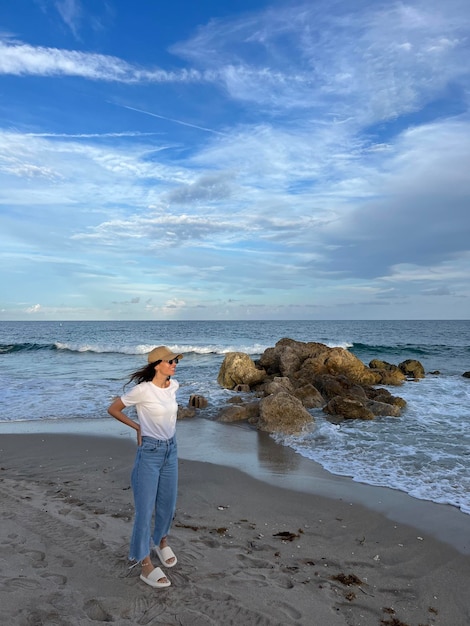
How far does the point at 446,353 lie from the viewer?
35.9m

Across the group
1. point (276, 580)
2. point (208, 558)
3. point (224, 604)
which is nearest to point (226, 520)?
point (208, 558)

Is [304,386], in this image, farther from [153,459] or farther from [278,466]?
[153,459]

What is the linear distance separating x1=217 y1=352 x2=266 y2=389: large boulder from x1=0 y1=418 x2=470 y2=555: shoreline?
17.0 ft

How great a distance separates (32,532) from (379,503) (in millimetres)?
4446

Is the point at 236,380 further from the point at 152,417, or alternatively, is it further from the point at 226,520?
the point at 152,417

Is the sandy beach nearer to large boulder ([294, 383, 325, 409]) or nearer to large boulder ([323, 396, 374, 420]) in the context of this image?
large boulder ([323, 396, 374, 420])

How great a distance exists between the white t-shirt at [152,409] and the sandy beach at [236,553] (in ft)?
4.22

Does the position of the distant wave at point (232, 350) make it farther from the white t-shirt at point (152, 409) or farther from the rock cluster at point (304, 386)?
the white t-shirt at point (152, 409)

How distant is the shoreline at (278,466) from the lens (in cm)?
589

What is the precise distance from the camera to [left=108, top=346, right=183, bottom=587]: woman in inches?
160

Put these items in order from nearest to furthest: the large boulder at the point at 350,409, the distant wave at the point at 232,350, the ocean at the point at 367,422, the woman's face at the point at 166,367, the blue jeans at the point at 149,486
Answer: the blue jeans at the point at 149,486 → the woman's face at the point at 166,367 → the ocean at the point at 367,422 → the large boulder at the point at 350,409 → the distant wave at the point at 232,350

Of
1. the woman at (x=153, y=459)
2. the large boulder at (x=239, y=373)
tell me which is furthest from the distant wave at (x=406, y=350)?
the woman at (x=153, y=459)

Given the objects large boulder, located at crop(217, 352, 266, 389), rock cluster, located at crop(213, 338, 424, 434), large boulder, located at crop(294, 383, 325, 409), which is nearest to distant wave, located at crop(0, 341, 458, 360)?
rock cluster, located at crop(213, 338, 424, 434)

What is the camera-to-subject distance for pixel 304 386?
1434 centimetres
